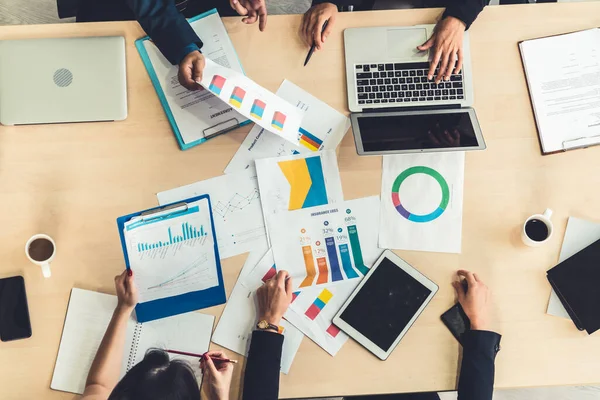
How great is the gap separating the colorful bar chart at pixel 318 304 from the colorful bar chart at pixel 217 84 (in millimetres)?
517

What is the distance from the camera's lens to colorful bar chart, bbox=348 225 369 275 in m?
1.13

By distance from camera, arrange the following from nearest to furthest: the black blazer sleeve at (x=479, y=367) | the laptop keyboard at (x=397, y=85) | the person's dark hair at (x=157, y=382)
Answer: the person's dark hair at (x=157, y=382)
the black blazer sleeve at (x=479, y=367)
the laptop keyboard at (x=397, y=85)

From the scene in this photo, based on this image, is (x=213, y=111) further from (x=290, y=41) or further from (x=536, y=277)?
(x=536, y=277)

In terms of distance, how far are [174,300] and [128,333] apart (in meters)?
0.13

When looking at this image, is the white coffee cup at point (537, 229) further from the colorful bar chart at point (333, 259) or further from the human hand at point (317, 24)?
the human hand at point (317, 24)

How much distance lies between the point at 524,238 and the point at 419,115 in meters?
0.38

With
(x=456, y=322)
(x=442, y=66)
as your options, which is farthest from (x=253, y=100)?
(x=456, y=322)

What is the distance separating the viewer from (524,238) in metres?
1.13

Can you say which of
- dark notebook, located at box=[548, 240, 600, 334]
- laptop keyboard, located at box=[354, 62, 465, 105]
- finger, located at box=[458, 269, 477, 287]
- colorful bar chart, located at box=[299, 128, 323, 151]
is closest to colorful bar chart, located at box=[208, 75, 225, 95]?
colorful bar chart, located at box=[299, 128, 323, 151]

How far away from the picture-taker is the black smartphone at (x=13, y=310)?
106cm

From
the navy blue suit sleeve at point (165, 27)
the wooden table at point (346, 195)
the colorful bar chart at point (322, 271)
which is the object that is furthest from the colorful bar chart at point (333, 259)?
the navy blue suit sleeve at point (165, 27)

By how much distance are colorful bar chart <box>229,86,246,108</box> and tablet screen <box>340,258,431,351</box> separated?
50 centimetres

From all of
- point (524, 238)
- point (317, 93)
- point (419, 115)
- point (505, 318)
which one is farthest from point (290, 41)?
point (505, 318)

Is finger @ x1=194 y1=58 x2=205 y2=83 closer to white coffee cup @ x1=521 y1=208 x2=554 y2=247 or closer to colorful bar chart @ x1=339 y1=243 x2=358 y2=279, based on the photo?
colorful bar chart @ x1=339 y1=243 x2=358 y2=279
